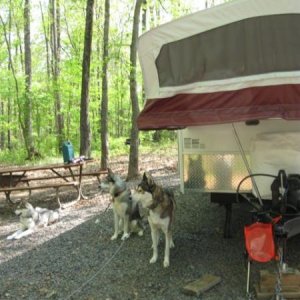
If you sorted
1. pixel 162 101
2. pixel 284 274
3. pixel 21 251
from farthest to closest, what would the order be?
pixel 21 251, pixel 162 101, pixel 284 274

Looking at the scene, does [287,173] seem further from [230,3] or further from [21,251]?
→ [21,251]

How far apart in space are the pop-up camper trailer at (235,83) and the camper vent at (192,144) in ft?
0.56

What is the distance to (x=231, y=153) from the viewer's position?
507cm

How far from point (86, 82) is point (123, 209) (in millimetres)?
7023

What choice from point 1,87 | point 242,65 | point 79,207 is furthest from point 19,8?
point 242,65

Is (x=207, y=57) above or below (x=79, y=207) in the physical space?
above

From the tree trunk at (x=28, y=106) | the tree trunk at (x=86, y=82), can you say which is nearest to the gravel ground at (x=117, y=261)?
the tree trunk at (x=86, y=82)

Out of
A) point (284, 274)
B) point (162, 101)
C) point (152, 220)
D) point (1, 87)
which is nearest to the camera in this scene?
point (284, 274)

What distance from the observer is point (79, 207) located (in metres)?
8.28

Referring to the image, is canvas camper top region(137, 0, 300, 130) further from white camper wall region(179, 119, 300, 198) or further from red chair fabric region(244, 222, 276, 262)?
red chair fabric region(244, 222, 276, 262)

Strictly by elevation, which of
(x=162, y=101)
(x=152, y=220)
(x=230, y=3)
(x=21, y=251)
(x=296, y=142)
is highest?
(x=230, y=3)

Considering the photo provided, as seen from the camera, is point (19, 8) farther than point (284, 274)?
Yes

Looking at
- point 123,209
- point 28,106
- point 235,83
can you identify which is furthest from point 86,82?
point 235,83

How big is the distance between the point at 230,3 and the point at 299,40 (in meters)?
0.81
